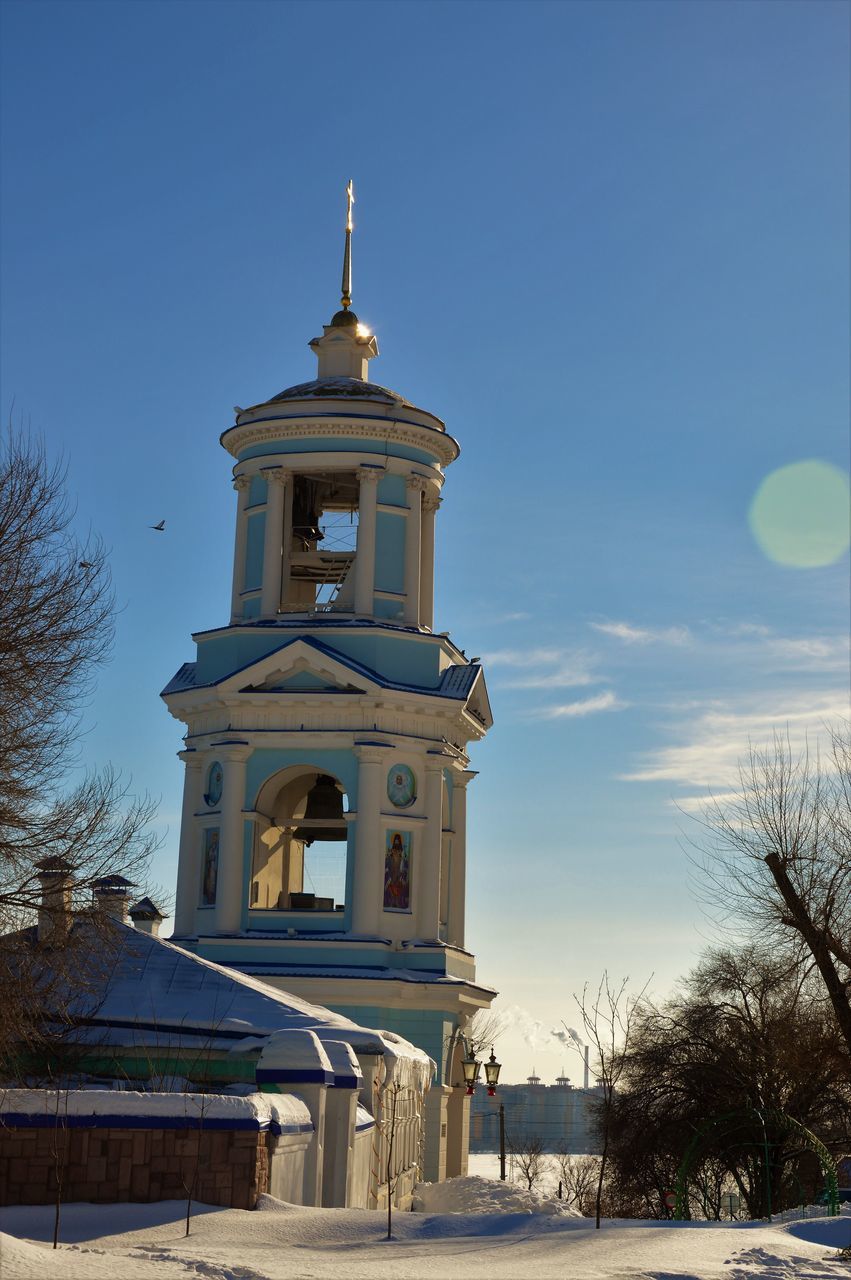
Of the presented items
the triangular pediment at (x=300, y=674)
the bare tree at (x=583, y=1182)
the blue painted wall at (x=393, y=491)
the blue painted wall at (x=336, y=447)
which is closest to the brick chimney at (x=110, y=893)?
the triangular pediment at (x=300, y=674)

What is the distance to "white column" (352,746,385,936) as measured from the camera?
35938 millimetres

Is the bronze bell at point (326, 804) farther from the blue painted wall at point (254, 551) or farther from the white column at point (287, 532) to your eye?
the blue painted wall at point (254, 551)

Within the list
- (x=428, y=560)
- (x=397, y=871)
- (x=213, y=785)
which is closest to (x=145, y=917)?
(x=213, y=785)

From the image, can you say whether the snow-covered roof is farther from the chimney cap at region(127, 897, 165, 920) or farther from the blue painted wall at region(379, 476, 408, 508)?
the blue painted wall at region(379, 476, 408, 508)

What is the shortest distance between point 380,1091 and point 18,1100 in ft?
33.4

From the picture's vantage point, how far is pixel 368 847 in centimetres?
3634

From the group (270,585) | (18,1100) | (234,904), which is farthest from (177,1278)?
(270,585)

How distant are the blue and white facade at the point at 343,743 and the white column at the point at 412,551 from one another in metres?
0.04

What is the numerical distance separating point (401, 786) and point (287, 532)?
6215 millimetres

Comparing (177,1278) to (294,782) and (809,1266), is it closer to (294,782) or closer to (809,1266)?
(809,1266)

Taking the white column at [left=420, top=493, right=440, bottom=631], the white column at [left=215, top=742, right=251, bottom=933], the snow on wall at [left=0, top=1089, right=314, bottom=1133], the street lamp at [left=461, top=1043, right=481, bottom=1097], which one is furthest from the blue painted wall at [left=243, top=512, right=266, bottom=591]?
the snow on wall at [left=0, top=1089, right=314, bottom=1133]

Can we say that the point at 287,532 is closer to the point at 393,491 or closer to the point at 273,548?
the point at 273,548

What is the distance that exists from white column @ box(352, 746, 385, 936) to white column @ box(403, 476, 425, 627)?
3596 millimetres

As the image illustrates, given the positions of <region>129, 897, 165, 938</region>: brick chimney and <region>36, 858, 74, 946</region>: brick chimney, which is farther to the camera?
<region>129, 897, 165, 938</region>: brick chimney
